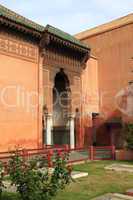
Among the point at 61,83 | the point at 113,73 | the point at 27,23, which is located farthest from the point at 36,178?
the point at 113,73

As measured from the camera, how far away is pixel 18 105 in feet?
52.2

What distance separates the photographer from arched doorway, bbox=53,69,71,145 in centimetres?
2041

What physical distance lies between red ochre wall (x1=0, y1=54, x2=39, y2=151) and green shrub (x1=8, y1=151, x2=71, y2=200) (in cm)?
913

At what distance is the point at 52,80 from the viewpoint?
18688mm

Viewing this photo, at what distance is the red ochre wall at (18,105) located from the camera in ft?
49.7

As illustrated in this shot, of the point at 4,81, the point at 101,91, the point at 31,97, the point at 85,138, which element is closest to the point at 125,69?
the point at 101,91

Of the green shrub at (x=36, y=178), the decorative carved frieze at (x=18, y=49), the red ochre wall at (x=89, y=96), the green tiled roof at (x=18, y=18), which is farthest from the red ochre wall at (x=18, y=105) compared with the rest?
the green shrub at (x=36, y=178)

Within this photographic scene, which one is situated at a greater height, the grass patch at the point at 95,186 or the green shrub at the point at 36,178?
the green shrub at the point at 36,178

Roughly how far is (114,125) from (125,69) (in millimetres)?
Result: 3780

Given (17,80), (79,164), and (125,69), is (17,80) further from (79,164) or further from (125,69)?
(125,69)

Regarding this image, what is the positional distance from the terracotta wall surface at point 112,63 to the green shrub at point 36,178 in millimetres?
16255

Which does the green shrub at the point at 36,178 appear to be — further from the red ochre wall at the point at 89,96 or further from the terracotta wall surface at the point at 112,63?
the terracotta wall surface at the point at 112,63

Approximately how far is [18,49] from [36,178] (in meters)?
11.5

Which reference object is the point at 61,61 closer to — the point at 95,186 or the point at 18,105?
the point at 18,105
